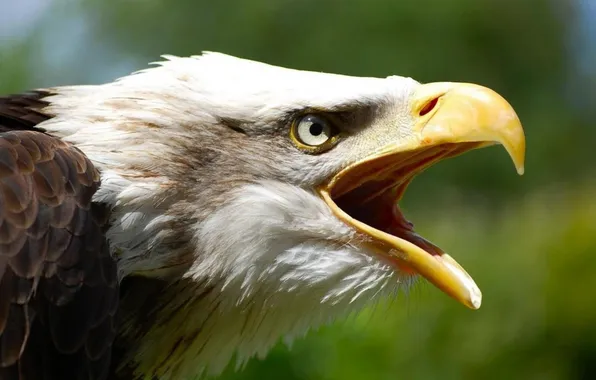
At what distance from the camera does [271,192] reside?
2.70 m

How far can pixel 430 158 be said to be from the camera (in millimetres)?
2855

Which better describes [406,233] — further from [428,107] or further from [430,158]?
[428,107]

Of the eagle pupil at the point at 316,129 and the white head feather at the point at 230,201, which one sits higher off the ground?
the eagle pupil at the point at 316,129

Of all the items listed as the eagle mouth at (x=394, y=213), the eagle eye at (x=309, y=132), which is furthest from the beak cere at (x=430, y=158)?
the eagle eye at (x=309, y=132)

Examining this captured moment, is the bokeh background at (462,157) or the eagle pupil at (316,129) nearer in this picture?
the eagle pupil at (316,129)

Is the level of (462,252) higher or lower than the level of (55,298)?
lower

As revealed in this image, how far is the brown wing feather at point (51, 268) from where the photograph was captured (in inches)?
90.0

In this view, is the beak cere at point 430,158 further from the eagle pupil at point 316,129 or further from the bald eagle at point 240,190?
the eagle pupil at point 316,129

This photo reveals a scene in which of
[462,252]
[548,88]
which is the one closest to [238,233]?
[462,252]

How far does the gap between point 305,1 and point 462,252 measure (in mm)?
18453

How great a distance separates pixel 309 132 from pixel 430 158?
399mm

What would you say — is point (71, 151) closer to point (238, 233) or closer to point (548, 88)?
point (238, 233)

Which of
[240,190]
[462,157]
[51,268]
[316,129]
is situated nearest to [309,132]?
[316,129]

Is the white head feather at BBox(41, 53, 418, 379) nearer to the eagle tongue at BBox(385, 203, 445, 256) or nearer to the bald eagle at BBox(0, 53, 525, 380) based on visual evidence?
the bald eagle at BBox(0, 53, 525, 380)
